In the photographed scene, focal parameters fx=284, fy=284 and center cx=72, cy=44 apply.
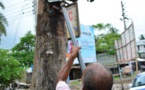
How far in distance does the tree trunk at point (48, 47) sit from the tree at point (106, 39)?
115 feet

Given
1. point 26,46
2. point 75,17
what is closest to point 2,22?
point 26,46

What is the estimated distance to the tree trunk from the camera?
3396mm

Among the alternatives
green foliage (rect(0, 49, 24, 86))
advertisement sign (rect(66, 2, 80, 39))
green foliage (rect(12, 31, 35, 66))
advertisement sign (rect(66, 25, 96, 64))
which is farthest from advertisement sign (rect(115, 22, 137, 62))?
green foliage (rect(12, 31, 35, 66))

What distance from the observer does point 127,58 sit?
19.7m

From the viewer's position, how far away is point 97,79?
1644mm

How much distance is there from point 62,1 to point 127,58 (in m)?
17.0

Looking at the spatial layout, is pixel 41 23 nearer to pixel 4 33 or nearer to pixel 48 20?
pixel 48 20

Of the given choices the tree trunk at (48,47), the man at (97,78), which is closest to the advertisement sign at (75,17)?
the tree trunk at (48,47)

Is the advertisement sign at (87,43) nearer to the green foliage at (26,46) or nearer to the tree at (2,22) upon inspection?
the tree at (2,22)

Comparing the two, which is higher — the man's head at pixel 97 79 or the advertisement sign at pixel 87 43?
the advertisement sign at pixel 87 43

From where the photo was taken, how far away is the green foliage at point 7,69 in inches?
422

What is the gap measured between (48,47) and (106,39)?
132 ft

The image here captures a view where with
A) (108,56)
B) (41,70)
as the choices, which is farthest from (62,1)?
(108,56)

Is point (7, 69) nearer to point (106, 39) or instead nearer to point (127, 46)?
point (127, 46)
